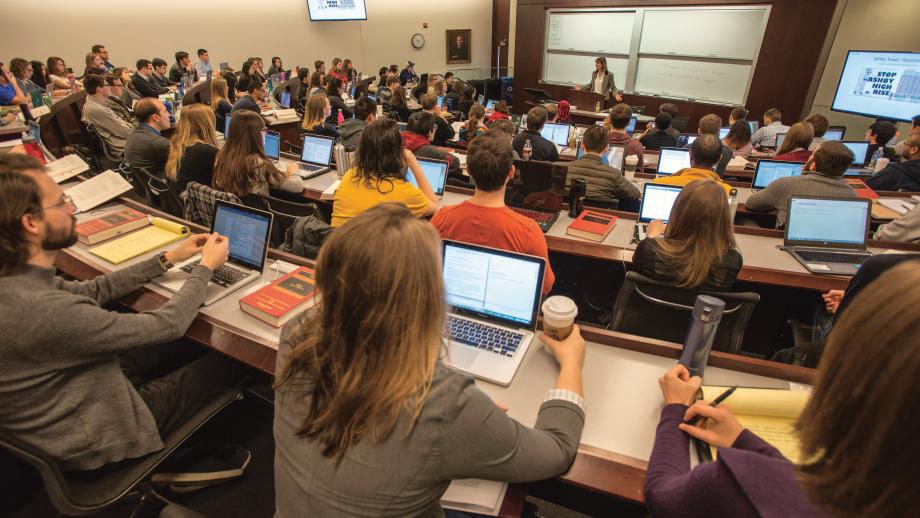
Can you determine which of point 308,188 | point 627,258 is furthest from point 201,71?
point 627,258

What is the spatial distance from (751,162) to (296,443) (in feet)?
18.8

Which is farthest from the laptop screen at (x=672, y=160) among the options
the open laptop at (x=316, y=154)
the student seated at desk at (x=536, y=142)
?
the open laptop at (x=316, y=154)

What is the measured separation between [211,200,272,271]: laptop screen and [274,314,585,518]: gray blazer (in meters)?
1.14

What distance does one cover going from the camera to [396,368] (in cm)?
89

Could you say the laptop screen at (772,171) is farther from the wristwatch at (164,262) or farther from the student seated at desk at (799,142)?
the wristwatch at (164,262)

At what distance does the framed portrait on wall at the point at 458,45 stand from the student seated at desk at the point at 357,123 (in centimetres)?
960

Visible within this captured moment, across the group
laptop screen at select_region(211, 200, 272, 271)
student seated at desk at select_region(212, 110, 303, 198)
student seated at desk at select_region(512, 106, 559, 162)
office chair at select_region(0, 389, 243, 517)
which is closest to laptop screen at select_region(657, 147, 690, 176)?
student seated at desk at select_region(512, 106, 559, 162)

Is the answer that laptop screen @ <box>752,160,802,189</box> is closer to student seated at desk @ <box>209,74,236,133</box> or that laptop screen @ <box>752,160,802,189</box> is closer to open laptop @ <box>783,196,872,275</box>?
open laptop @ <box>783,196,872,275</box>

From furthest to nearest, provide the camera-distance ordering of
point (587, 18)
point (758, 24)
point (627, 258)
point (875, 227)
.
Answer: point (587, 18)
point (758, 24)
point (875, 227)
point (627, 258)

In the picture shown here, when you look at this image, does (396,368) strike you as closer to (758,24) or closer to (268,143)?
(268,143)

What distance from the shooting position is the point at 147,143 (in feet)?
12.1

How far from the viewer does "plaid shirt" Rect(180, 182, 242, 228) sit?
2.57m

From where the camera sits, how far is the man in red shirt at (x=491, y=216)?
195 cm

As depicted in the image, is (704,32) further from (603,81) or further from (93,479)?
(93,479)
